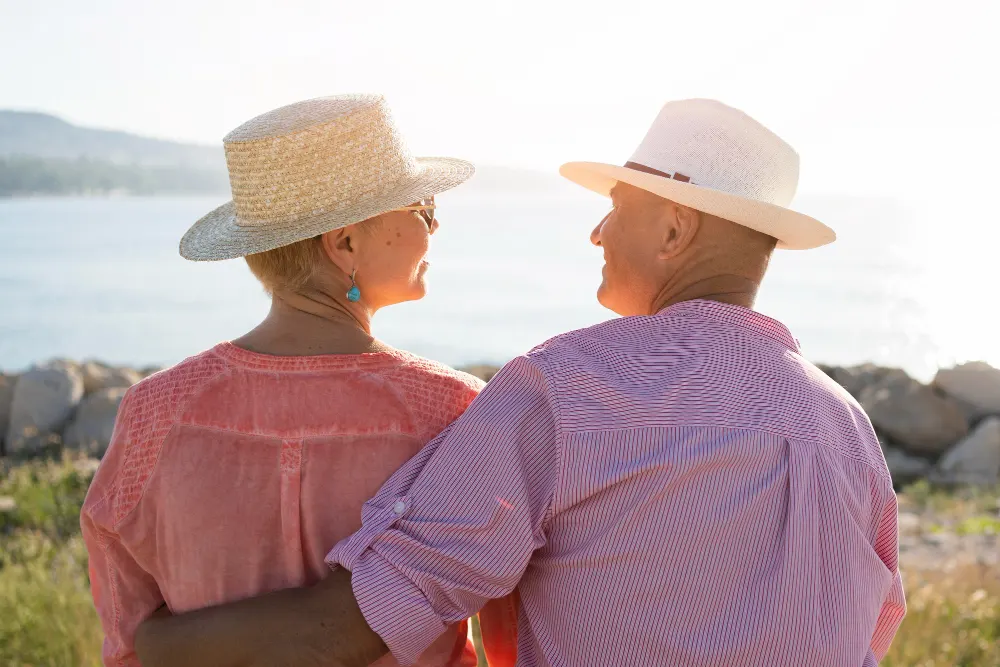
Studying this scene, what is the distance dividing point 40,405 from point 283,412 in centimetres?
1012

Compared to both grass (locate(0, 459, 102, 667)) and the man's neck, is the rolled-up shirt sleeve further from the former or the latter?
grass (locate(0, 459, 102, 667))

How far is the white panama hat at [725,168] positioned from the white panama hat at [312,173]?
1.78 feet

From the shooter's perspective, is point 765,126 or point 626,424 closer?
point 626,424

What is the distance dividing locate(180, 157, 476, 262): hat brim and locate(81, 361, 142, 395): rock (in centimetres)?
991

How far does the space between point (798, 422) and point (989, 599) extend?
344 cm

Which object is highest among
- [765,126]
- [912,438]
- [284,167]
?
[765,126]

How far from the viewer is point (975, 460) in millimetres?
10977

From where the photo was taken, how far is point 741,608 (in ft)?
6.75

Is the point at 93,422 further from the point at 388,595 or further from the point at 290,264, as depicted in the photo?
the point at 388,595

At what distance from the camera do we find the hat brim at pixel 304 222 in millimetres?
2381

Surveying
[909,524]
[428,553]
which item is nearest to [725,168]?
[428,553]

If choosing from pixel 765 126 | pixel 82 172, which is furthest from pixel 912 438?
pixel 82 172

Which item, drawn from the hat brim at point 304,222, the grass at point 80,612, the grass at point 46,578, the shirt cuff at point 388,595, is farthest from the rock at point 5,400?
the shirt cuff at point 388,595

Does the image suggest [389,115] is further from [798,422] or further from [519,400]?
[798,422]
